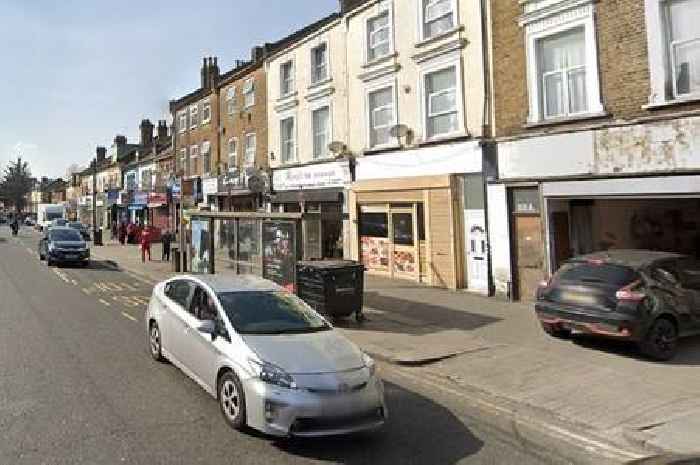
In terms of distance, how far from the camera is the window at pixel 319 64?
2328 centimetres

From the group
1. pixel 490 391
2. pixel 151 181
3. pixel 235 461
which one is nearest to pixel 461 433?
pixel 490 391

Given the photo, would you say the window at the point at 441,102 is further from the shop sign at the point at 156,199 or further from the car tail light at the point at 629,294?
the shop sign at the point at 156,199

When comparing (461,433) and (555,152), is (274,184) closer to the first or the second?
(555,152)

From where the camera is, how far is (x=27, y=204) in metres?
132

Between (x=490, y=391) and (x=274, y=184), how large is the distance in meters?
19.9

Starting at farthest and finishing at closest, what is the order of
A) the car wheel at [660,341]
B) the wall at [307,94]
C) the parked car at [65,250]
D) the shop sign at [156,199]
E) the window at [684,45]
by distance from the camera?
the shop sign at [156,199] → the parked car at [65,250] → the wall at [307,94] → the window at [684,45] → the car wheel at [660,341]

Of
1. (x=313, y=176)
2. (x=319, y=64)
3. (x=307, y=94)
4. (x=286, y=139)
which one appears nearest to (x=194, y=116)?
(x=286, y=139)

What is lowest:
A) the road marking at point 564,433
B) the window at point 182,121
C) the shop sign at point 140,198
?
the road marking at point 564,433

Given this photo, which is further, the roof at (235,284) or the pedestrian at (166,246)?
the pedestrian at (166,246)

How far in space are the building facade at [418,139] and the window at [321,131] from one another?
1.93 metres

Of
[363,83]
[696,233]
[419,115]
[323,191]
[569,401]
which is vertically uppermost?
[363,83]

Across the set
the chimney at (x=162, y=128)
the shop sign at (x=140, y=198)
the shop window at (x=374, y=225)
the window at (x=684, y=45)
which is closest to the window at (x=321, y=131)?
the shop window at (x=374, y=225)

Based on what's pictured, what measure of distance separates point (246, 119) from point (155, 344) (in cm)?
2156

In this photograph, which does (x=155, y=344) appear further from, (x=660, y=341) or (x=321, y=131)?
(x=321, y=131)
